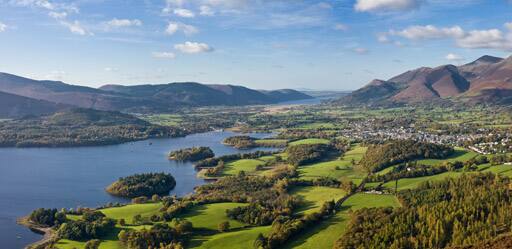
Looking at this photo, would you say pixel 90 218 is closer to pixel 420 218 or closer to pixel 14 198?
pixel 14 198

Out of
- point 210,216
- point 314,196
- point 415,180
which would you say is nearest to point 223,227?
point 210,216

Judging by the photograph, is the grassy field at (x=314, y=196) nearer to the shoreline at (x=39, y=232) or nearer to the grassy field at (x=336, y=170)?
the grassy field at (x=336, y=170)

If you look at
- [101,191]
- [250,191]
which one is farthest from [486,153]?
[101,191]

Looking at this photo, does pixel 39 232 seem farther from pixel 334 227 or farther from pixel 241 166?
pixel 241 166

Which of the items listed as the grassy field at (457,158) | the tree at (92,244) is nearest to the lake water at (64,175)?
the tree at (92,244)

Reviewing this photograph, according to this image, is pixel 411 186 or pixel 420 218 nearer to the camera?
pixel 420 218

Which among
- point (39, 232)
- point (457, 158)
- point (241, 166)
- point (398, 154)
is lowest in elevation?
point (39, 232)

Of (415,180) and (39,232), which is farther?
(415,180)
